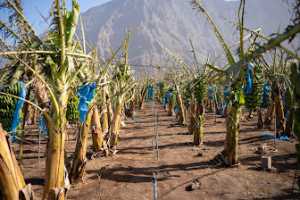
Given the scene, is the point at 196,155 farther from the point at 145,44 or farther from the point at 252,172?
the point at 145,44

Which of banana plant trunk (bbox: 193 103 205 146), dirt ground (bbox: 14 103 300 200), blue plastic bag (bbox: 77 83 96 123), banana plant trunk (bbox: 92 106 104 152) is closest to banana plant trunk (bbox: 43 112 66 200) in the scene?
dirt ground (bbox: 14 103 300 200)

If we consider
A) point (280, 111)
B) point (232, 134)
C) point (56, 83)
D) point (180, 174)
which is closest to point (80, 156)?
point (180, 174)

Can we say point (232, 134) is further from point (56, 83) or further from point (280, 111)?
point (280, 111)

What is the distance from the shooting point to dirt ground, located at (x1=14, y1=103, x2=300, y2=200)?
289 inches

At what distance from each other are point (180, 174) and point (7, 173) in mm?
5586

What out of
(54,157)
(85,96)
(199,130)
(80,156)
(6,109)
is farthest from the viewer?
(199,130)

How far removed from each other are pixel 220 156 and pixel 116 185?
3.61 metres

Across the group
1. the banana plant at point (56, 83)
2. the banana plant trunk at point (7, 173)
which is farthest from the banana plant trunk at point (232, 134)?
the banana plant trunk at point (7, 173)

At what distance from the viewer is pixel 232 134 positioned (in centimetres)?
887

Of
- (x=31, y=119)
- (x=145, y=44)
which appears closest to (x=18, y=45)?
(x=31, y=119)

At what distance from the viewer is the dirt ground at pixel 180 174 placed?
733 cm

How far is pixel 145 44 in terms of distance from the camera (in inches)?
6821

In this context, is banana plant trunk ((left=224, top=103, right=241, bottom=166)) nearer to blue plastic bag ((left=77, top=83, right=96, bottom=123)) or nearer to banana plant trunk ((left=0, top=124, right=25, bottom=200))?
blue plastic bag ((left=77, top=83, right=96, bottom=123))

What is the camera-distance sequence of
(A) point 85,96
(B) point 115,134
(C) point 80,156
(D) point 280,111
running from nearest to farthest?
(C) point 80,156 < (A) point 85,96 < (B) point 115,134 < (D) point 280,111
